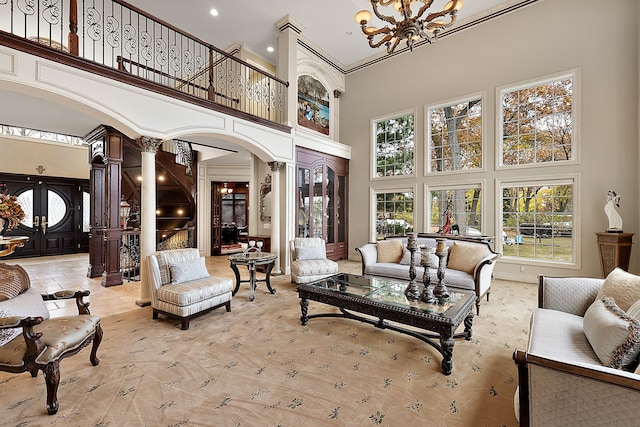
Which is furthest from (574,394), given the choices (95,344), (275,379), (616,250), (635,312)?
(616,250)

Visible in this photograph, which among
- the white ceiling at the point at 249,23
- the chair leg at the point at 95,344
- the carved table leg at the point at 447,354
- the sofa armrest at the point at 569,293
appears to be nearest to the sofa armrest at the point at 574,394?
the carved table leg at the point at 447,354

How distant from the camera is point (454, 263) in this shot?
4.38 meters

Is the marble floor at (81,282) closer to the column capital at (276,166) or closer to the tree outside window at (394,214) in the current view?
the tree outside window at (394,214)

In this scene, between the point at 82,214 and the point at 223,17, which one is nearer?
the point at 223,17

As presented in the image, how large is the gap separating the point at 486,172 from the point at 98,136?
802 cm

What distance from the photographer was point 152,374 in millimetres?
2385

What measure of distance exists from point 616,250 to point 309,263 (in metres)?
4.81

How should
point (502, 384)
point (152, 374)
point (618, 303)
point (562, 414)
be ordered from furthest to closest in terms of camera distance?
point (152, 374)
point (502, 384)
point (618, 303)
point (562, 414)

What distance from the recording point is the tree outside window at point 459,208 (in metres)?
Answer: 6.20

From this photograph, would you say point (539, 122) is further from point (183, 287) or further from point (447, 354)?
point (183, 287)

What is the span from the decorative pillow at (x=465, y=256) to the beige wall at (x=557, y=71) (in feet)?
6.80

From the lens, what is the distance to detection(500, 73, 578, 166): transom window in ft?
17.4

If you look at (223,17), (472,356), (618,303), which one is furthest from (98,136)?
(618,303)

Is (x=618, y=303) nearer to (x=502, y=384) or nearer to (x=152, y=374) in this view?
(x=502, y=384)
